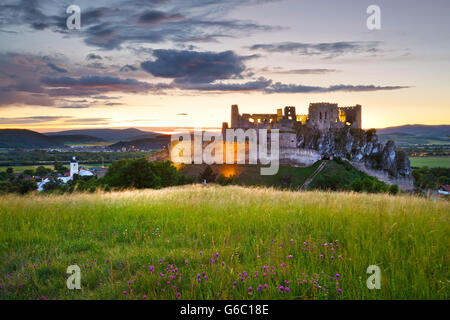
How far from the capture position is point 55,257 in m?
5.16

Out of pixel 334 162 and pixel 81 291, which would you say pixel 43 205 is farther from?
pixel 334 162

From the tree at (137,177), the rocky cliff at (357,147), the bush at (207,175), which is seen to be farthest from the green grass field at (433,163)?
the tree at (137,177)

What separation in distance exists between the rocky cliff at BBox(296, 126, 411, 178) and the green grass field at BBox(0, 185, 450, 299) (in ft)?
298

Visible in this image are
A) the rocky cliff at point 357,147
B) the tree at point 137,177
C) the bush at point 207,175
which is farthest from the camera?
the rocky cliff at point 357,147

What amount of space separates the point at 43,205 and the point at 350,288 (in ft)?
27.4

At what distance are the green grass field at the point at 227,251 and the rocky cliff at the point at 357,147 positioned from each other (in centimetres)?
9091

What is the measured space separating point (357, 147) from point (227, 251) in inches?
4039

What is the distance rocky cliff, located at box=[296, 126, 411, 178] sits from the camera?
314 feet

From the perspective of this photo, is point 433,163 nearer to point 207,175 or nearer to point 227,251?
point 207,175

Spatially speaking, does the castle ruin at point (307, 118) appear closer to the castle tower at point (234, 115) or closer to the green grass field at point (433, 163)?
the castle tower at point (234, 115)

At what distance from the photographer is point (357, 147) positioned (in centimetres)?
9831

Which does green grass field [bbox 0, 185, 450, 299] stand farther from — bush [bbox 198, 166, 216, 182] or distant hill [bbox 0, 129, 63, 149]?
distant hill [bbox 0, 129, 63, 149]

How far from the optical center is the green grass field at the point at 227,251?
390 centimetres
